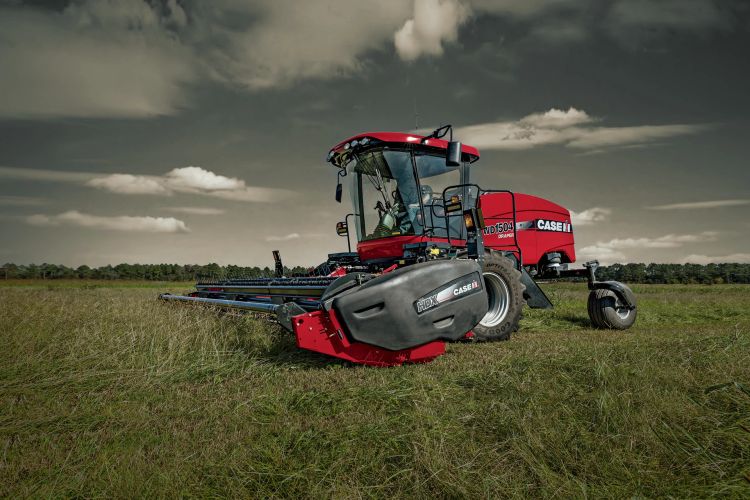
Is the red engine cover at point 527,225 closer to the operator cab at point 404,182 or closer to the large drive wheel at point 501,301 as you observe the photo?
the operator cab at point 404,182

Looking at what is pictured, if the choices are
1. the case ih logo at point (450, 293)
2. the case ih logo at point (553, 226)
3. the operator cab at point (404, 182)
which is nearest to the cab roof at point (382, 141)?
the operator cab at point (404, 182)

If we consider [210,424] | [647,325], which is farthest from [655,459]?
[647,325]

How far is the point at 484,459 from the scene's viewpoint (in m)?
2.32

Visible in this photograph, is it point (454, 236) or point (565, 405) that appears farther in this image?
point (454, 236)

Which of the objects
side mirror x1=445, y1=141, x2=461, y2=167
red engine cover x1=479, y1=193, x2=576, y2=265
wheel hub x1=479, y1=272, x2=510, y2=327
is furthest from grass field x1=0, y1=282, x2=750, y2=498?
red engine cover x1=479, y1=193, x2=576, y2=265

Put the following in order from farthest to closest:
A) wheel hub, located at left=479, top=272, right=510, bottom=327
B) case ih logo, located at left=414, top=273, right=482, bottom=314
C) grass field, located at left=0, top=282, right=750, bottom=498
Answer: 1. wheel hub, located at left=479, top=272, right=510, bottom=327
2. case ih logo, located at left=414, top=273, right=482, bottom=314
3. grass field, located at left=0, top=282, right=750, bottom=498

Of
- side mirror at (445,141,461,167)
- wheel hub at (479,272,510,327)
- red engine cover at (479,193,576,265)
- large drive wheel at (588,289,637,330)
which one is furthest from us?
red engine cover at (479,193,576,265)

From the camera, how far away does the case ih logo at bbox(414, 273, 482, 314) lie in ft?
13.6

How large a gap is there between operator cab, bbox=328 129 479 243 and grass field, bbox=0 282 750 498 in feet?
7.20

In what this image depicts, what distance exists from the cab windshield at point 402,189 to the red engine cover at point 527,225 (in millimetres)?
1365

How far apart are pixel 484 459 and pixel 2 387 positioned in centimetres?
400

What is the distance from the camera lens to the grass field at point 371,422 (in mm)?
2172

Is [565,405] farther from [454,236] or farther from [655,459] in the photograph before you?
[454,236]

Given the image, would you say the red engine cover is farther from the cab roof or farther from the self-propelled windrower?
the cab roof
